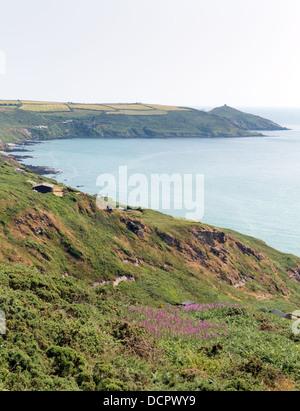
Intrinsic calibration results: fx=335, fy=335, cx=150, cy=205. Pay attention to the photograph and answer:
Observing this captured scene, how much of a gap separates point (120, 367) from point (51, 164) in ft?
532

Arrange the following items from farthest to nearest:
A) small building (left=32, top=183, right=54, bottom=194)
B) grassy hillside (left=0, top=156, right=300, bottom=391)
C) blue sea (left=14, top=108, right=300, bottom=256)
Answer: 1. blue sea (left=14, top=108, right=300, bottom=256)
2. small building (left=32, top=183, right=54, bottom=194)
3. grassy hillside (left=0, top=156, right=300, bottom=391)

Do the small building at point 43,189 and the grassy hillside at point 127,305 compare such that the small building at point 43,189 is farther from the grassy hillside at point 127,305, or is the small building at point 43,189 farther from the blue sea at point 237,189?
the blue sea at point 237,189

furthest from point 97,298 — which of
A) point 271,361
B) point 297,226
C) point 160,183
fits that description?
point 160,183

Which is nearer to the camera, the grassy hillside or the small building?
the grassy hillside

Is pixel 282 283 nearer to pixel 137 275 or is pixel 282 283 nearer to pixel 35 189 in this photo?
pixel 137 275

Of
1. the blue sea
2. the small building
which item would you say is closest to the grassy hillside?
the small building

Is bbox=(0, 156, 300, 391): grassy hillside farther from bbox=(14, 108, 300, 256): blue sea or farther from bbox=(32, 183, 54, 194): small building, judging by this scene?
bbox=(14, 108, 300, 256): blue sea

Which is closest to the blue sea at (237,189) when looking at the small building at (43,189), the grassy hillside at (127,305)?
the grassy hillside at (127,305)

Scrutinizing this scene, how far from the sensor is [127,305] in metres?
37.0

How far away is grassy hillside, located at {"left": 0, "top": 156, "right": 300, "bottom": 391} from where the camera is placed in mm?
20412

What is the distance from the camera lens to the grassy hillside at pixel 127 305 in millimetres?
20412

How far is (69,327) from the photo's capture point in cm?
2450

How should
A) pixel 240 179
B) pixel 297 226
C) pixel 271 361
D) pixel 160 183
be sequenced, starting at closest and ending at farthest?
pixel 271 361
pixel 297 226
pixel 160 183
pixel 240 179

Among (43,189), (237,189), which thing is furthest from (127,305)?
(237,189)
